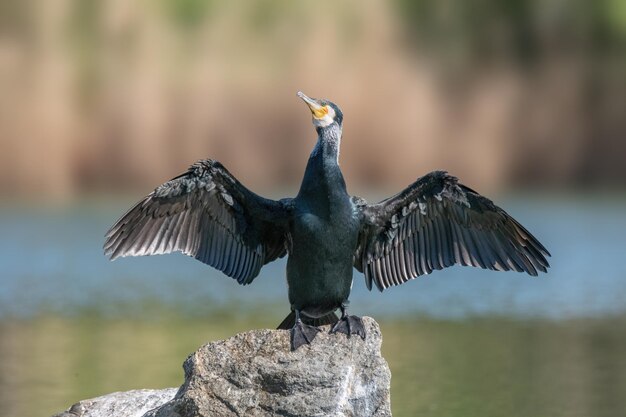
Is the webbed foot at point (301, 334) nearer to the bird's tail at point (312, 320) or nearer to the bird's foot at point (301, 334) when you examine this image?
the bird's foot at point (301, 334)

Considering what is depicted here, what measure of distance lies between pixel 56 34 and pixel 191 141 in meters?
3.84

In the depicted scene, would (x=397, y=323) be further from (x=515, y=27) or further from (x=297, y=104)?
(x=515, y=27)

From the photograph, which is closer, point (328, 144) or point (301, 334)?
point (301, 334)

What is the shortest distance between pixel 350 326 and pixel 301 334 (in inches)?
11.8

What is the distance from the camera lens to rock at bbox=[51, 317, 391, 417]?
7.62m

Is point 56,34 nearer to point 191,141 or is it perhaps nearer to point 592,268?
point 191,141

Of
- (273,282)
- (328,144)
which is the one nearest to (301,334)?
(328,144)

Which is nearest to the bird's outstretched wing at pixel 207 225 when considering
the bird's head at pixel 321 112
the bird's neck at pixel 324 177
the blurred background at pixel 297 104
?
the bird's neck at pixel 324 177

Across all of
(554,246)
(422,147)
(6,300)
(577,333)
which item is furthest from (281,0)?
(577,333)

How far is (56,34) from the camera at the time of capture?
27266mm

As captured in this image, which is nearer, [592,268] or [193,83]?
[592,268]

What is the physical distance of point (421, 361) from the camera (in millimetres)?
12203

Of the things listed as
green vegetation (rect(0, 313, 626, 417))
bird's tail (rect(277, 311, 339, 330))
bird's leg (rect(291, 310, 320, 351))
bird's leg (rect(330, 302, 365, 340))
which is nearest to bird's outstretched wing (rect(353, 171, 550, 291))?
bird's tail (rect(277, 311, 339, 330))

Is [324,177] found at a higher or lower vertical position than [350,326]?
higher
